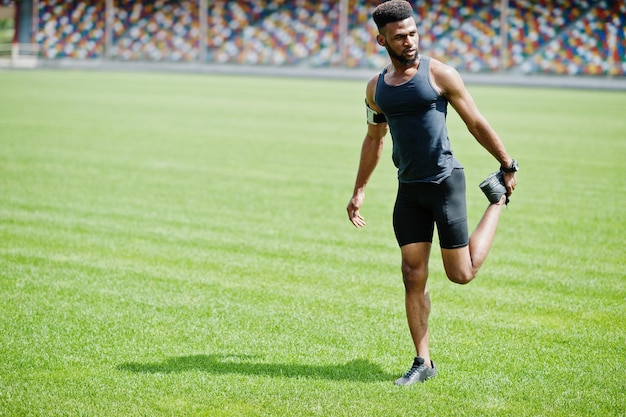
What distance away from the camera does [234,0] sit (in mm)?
57000

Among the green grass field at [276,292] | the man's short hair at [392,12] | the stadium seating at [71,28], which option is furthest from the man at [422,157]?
the stadium seating at [71,28]

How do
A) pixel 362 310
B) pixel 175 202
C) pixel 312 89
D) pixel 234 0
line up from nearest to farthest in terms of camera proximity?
pixel 362 310, pixel 175 202, pixel 312 89, pixel 234 0

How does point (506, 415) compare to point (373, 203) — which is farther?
point (373, 203)

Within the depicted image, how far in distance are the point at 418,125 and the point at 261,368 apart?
184 centimetres

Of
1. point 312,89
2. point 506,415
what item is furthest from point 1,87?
point 506,415

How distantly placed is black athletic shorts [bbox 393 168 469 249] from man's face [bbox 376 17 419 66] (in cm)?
75

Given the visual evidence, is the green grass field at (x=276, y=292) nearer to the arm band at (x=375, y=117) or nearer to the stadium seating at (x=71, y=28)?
the arm band at (x=375, y=117)

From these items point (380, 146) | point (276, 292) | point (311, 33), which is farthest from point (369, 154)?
point (311, 33)

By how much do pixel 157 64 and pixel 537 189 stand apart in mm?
43931

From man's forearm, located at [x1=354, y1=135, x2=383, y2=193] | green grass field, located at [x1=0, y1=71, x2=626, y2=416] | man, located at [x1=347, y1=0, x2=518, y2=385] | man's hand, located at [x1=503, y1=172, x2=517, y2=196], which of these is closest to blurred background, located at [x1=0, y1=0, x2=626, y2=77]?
green grass field, located at [x1=0, y1=71, x2=626, y2=416]

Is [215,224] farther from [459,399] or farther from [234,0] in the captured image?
[234,0]

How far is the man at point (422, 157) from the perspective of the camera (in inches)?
185

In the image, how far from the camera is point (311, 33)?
5434 centimetres

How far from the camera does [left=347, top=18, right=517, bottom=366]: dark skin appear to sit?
4.69 meters
